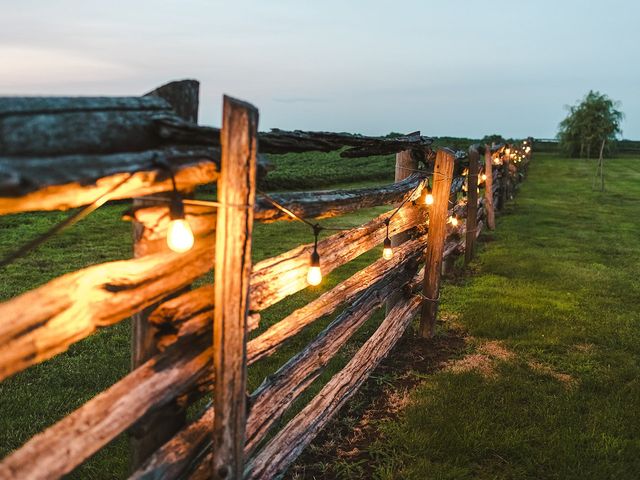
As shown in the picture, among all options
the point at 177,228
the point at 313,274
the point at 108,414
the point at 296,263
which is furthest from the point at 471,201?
the point at 108,414

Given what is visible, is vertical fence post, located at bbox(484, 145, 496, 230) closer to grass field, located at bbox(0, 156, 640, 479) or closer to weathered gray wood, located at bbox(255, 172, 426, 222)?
grass field, located at bbox(0, 156, 640, 479)

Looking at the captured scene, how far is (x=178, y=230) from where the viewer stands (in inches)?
84.4

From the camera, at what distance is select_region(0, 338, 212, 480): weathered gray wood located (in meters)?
1.82

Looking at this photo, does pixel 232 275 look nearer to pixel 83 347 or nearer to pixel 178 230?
pixel 178 230

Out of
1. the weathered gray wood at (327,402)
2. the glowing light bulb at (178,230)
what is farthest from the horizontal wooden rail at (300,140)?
the weathered gray wood at (327,402)

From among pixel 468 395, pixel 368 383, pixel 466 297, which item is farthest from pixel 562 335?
pixel 368 383

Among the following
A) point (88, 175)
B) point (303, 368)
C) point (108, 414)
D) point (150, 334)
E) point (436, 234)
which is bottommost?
point (303, 368)

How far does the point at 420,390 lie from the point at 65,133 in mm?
4144

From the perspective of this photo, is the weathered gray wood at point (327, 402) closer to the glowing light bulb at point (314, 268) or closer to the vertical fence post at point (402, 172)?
the vertical fence post at point (402, 172)

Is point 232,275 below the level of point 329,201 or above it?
below

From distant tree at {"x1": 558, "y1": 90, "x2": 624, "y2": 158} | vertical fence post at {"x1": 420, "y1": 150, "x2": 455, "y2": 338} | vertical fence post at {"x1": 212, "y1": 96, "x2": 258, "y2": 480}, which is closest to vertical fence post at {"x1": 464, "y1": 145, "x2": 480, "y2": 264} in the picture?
vertical fence post at {"x1": 420, "y1": 150, "x2": 455, "y2": 338}

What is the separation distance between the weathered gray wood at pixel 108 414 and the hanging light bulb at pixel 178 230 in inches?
23.4

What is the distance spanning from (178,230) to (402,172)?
172 inches

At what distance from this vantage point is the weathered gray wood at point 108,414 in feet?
5.96
